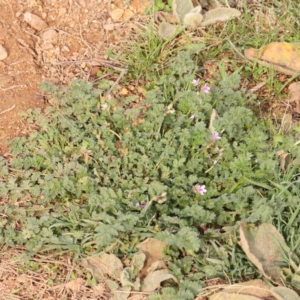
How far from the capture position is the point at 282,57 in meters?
2.64

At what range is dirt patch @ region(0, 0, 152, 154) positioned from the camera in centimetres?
254

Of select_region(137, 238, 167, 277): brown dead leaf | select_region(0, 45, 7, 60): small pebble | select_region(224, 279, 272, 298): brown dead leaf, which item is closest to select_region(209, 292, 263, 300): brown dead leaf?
select_region(224, 279, 272, 298): brown dead leaf

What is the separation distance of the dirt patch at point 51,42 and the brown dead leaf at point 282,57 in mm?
738

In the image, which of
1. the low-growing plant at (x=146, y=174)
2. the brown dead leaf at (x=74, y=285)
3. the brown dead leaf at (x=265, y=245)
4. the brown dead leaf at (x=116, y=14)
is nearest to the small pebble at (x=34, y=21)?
the brown dead leaf at (x=116, y=14)

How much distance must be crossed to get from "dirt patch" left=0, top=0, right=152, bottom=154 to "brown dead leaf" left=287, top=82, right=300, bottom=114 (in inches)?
36.8

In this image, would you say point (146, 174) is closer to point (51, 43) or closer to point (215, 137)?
point (215, 137)

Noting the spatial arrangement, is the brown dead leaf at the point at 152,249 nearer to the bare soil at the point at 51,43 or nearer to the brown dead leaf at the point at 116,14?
the bare soil at the point at 51,43

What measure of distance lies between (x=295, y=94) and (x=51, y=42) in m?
1.34

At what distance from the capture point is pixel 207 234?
2107mm

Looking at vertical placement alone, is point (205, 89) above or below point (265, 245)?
above

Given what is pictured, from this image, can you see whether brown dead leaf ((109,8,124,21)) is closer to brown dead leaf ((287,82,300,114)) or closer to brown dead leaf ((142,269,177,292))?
brown dead leaf ((287,82,300,114))

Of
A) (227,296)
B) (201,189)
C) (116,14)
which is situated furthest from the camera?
(116,14)

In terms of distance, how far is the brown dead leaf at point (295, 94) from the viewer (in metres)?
2.61

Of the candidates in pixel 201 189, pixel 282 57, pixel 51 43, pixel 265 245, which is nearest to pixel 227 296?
pixel 265 245
